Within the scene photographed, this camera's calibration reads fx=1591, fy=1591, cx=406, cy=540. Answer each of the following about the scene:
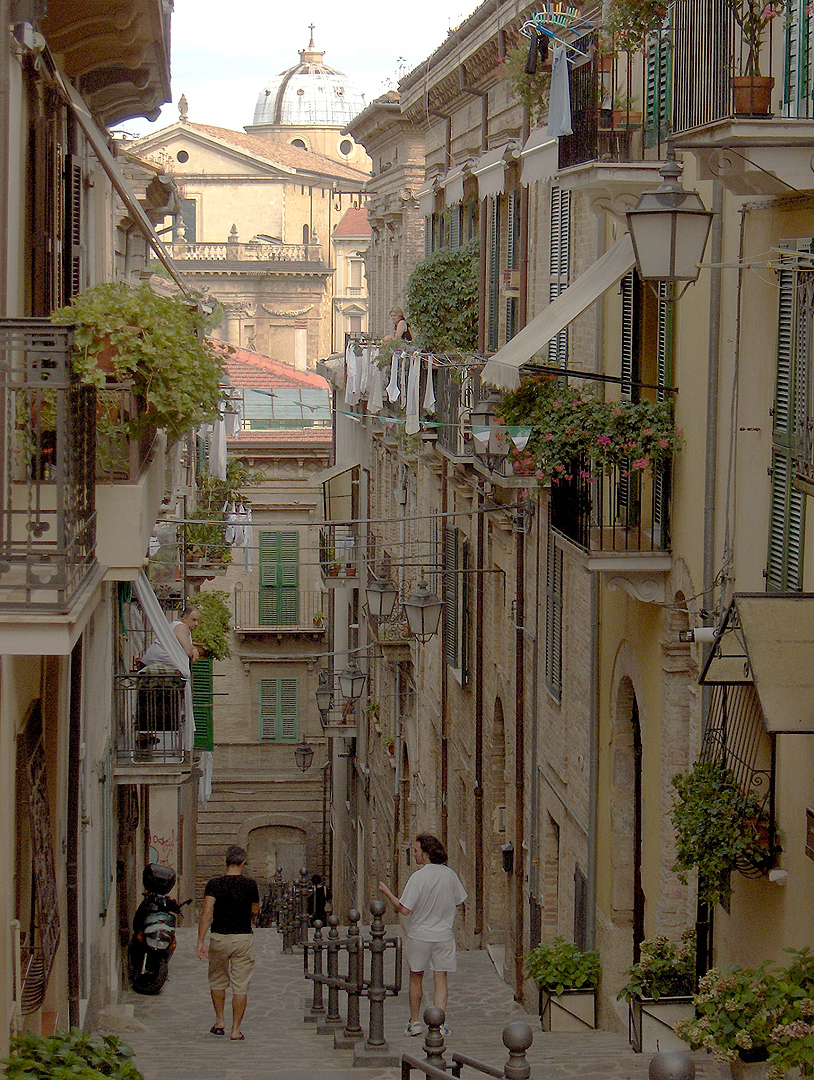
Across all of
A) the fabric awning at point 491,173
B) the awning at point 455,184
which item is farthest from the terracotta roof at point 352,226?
the fabric awning at point 491,173

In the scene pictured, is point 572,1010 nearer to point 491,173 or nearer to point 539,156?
point 539,156

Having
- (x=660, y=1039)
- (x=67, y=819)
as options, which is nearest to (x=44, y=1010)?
(x=67, y=819)

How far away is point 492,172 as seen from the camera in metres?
17.5

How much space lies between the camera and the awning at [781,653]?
744 centimetres

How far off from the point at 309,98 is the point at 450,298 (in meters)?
87.7

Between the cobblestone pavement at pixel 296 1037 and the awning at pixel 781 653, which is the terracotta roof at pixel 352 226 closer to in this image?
the cobblestone pavement at pixel 296 1037

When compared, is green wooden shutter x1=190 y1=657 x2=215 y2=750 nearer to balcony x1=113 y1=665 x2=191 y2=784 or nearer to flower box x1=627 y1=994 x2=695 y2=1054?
balcony x1=113 y1=665 x2=191 y2=784

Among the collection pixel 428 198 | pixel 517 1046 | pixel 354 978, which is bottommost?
pixel 354 978

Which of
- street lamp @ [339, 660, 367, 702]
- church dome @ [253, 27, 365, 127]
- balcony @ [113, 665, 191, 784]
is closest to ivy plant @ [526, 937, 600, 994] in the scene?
balcony @ [113, 665, 191, 784]

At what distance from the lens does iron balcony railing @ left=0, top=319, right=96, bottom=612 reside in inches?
282

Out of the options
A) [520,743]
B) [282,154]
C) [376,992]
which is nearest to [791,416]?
[376,992]

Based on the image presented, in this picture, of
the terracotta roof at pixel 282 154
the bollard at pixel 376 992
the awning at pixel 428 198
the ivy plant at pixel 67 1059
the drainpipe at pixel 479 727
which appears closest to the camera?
the ivy plant at pixel 67 1059

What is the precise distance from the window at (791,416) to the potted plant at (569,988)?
5.37m

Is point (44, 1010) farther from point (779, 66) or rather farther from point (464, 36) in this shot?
point (464, 36)
